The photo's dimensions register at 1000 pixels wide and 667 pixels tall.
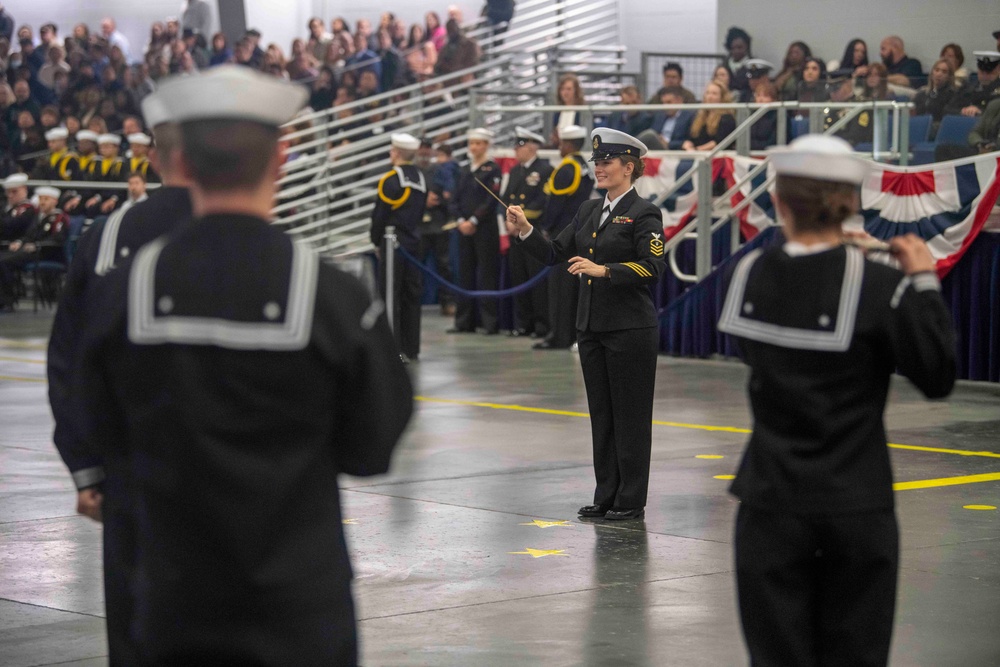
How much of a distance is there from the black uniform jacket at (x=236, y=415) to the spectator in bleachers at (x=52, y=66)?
24.3m

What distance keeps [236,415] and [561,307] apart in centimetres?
Answer: 1283

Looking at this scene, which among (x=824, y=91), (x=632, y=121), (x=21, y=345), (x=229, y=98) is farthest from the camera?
(x=632, y=121)

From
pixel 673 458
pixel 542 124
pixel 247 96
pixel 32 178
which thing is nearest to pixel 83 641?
pixel 247 96

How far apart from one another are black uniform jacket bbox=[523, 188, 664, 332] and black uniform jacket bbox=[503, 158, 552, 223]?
8.09 metres

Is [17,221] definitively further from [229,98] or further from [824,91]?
[229,98]

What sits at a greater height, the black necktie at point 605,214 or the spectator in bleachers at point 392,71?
the spectator in bleachers at point 392,71

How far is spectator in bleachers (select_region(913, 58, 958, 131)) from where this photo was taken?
13742 mm

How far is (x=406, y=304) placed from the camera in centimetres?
1483

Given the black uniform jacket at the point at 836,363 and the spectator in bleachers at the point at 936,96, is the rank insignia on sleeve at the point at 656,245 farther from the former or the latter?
the spectator in bleachers at the point at 936,96

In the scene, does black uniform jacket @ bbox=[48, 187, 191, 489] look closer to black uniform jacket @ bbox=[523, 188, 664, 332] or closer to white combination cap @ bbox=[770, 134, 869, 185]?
white combination cap @ bbox=[770, 134, 869, 185]

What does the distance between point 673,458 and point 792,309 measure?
5.84 m

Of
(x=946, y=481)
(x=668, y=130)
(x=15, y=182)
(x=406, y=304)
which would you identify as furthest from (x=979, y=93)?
(x=15, y=182)

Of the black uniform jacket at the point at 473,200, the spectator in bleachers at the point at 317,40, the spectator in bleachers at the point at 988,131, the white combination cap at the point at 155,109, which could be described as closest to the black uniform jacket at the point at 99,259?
the white combination cap at the point at 155,109

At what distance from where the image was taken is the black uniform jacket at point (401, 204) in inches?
582
